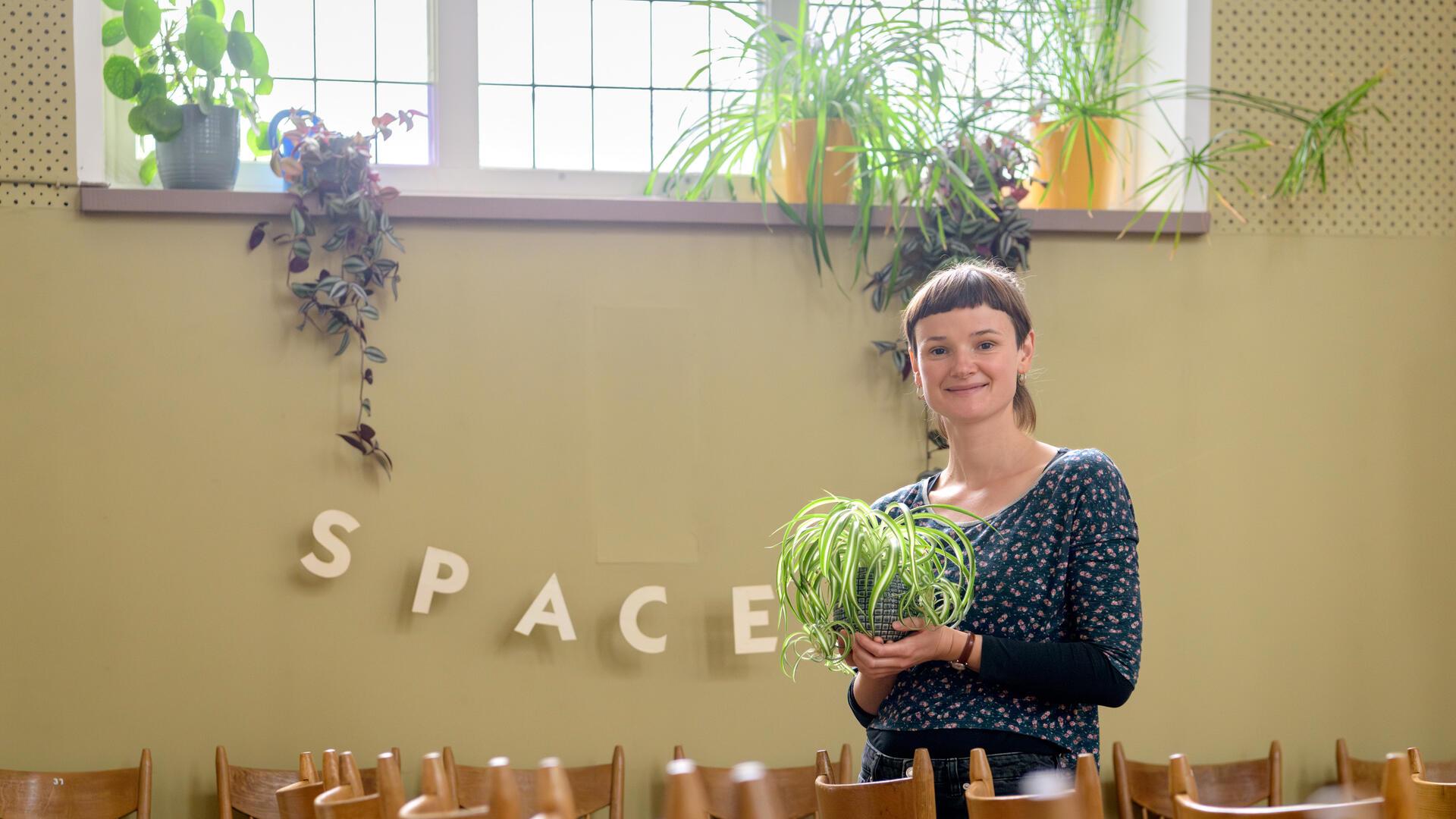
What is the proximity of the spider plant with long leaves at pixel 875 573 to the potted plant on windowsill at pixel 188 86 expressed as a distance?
185 cm

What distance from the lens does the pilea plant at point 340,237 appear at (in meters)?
2.74

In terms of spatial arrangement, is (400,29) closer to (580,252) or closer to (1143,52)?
(580,252)

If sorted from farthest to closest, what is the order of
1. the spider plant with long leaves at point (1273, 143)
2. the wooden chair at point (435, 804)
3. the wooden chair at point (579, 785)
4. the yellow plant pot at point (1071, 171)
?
the yellow plant pot at point (1071, 171), the spider plant with long leaves at point (1273, 143), the wooden chair at point (579, 785), the wooden chair at point (435, 804)

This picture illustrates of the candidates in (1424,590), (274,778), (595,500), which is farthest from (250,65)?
(1424,590)

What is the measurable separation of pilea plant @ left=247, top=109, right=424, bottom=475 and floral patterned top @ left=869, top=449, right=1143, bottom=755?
1586 millimetres

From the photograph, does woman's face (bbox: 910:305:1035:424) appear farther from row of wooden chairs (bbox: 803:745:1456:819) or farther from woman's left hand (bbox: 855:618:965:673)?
row of wooden chairs (bbox: 803:745:1456:819)

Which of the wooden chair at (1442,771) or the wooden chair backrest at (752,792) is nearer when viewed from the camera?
the wooden chair backrest at (752,792)

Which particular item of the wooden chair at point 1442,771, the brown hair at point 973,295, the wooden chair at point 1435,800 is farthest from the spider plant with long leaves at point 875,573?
the wooden chair at point 1442,771

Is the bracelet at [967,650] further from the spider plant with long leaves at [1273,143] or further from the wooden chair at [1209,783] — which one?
the spider plant with long leaves at [1273,143]

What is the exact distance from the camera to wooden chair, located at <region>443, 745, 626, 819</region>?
8.93ft

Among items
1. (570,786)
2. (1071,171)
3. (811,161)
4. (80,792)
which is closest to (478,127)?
(811,161)

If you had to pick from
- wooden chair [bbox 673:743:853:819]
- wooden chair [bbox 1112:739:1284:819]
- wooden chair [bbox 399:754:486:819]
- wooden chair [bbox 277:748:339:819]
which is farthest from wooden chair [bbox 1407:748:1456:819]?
wooden chair [bbox 1112:739:1284:819]

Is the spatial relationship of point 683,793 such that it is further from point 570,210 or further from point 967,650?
point 570,210

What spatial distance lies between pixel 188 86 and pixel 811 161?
1445mm
